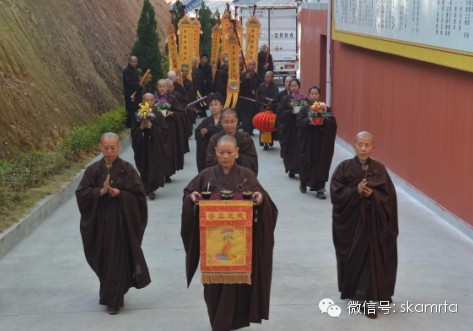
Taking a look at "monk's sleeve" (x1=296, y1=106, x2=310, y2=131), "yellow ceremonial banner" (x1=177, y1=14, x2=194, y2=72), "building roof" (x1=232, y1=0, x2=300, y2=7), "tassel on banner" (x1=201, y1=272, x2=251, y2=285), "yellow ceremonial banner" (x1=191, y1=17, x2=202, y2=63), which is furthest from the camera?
"building roof" (x1=232, y1=0, x2=300, y2=7)

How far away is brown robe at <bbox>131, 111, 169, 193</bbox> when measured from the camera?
14039 millimetres

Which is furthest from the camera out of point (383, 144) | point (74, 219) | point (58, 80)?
point (58, 80)

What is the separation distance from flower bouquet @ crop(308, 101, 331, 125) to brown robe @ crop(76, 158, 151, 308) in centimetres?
550

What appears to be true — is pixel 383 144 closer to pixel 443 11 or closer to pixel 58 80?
pixel 443 11

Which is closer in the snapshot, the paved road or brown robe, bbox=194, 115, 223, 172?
the paved road

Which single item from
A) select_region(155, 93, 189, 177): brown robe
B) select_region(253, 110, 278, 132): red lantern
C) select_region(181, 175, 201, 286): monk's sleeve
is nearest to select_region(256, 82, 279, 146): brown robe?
select_region(253, 110, 278, 132): red lantern

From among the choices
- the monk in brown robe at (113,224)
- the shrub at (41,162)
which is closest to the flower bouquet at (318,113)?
the shrub at (41,162)

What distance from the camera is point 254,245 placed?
288 inches

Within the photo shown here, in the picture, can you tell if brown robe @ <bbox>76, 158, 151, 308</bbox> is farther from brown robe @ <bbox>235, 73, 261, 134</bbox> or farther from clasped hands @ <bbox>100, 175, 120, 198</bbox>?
brown robe @ <bbox>235, 73, 261, 134</bbox>

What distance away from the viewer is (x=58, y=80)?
1928cm

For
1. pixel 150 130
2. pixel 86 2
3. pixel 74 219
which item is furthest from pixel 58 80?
pixel 86 2

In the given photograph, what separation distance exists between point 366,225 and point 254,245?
4.00 feet

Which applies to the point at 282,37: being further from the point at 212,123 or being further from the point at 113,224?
the point at 113,224

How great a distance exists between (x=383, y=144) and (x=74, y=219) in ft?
18.4
